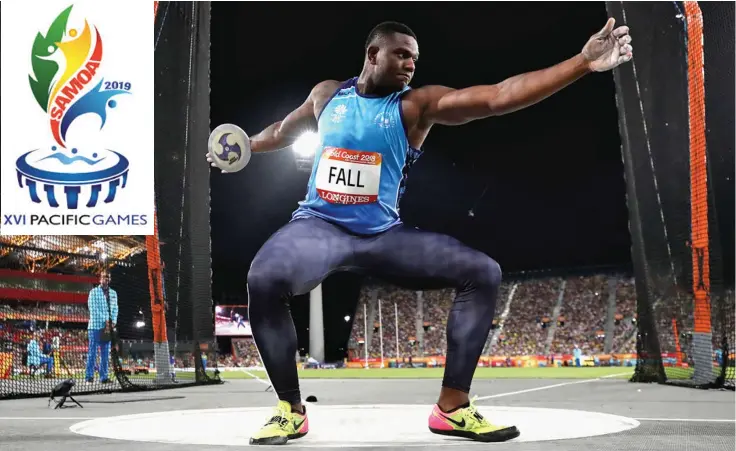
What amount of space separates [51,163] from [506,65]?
59.7 ft

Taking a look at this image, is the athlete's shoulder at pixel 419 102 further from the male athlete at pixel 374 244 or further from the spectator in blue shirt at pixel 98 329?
the spectator in blue shirt at pixel 98 329

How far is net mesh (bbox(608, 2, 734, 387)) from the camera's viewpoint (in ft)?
35.6

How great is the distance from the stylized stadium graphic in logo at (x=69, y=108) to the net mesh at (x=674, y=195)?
29.0 ft

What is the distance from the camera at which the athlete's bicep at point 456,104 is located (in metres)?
3.54

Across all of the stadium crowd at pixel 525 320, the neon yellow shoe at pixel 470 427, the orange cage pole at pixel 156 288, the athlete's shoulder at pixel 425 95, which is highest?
the athlete's shoulder at pixel 425 95

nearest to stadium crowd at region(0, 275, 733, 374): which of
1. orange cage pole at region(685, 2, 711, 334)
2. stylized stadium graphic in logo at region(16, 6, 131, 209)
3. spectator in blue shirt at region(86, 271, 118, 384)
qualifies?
spectator in blue shirt at region(86, 271, 118, 384)

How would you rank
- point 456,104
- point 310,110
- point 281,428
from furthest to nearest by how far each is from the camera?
1. point 310,110
2. point 281,428
3. point 456,104

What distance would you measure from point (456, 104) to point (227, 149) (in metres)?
1.56

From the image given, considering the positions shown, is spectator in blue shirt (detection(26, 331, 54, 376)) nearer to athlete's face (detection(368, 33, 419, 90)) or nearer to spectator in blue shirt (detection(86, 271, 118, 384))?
spectator in blue shirt (detection(86, 271, 118, 384))

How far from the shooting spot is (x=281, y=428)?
382cm

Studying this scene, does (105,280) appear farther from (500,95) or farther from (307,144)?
(500,95)

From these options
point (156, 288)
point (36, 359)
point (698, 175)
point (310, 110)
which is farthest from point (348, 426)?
point (36, 359)

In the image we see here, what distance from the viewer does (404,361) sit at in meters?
44.0

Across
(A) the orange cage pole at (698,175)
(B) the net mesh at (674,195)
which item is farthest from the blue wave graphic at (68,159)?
(A) the orange cage pole at (698,175)
